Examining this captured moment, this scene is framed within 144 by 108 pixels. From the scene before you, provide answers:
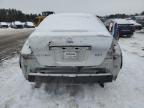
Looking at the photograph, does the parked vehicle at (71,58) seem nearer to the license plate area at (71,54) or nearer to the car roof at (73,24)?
the license plate area at (71,54)

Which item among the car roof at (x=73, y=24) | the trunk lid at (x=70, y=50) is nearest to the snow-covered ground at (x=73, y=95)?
the trunk lid at (x=70, y=50)

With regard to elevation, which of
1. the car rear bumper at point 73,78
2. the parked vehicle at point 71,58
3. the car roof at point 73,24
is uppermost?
the car roof at point 73,24

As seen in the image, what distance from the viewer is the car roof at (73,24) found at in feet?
17.0

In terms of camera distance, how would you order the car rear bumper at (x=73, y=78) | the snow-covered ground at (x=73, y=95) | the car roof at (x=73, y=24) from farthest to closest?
the car roof at (x=73, y=24), the snow-covered ground at (x=73, y=95), the car rear bumper at (x=73, y=78)

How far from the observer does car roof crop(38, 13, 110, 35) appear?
17.0 feet

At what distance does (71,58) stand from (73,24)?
1.29 m

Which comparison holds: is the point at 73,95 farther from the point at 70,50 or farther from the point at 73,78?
the point at 70,50

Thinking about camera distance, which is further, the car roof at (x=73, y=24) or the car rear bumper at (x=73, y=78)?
the car roof at (x=73, y=24)

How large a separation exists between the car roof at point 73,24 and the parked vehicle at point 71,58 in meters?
0.51

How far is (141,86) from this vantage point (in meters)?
5.68

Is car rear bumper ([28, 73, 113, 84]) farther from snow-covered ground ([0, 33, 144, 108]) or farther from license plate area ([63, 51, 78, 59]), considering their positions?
snow-covered ground ([0, 33, 144, 108])

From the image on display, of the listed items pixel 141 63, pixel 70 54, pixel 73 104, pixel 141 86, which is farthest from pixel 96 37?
pixel 141 63

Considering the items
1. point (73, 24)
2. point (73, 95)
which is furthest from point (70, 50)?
point (73, 24)

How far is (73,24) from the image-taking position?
5582mm
